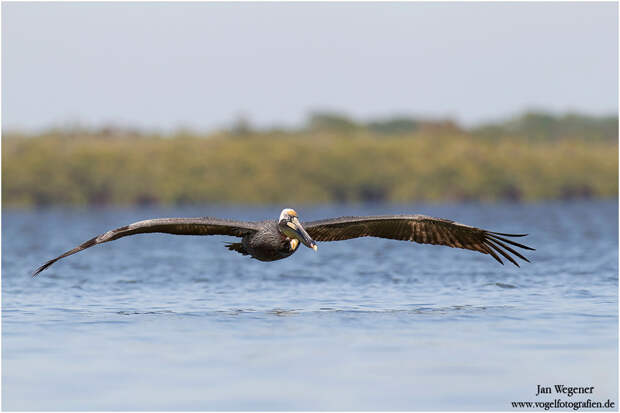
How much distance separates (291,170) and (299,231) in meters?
57.5

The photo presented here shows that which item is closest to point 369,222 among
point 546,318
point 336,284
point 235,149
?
point 546,318

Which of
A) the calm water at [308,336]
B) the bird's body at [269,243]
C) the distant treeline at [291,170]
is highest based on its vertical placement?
the distant treeline at [291,170]

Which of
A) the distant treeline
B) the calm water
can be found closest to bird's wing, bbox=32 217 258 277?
the calm water

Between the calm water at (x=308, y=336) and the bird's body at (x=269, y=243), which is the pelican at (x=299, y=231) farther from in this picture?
the calm water at (x=308, y=336)

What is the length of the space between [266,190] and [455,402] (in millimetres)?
61107

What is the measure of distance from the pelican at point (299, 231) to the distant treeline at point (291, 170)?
54720 millimetres

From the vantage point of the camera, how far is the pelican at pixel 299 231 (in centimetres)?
1323

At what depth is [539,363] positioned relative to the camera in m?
10.3

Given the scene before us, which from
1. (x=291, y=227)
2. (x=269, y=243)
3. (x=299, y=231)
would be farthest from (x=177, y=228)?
(x=299, y=231)

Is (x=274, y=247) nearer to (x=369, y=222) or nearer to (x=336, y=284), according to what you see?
(x=369, y=222)

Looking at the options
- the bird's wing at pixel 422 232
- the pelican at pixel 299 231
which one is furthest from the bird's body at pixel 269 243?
the bird's wing at pixel 422 232

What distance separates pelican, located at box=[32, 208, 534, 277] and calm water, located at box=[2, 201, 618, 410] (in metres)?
0.87

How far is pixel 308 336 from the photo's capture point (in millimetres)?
11859

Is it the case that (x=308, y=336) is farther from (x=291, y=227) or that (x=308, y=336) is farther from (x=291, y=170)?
(x=291, y=170)
